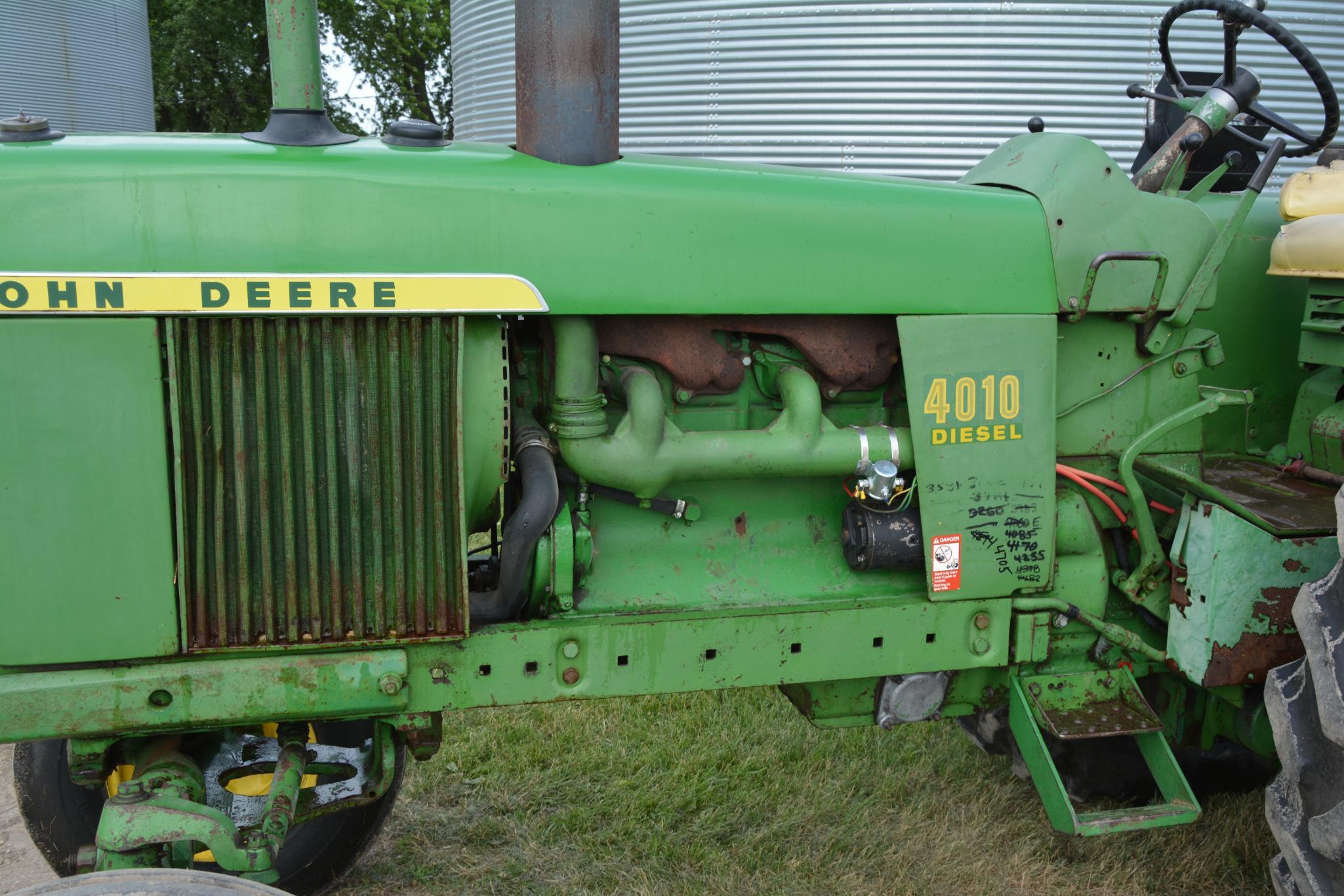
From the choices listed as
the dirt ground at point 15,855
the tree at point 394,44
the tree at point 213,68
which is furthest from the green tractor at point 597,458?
the tree at point 394,44

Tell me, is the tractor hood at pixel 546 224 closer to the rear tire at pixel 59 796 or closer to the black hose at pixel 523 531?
the black hose at pixel 523 531

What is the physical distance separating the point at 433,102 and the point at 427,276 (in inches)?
629

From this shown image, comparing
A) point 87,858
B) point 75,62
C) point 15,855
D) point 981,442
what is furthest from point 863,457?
point 75,62

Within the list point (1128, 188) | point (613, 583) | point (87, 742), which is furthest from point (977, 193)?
point (87, 742)

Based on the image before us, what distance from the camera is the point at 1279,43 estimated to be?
2.69m

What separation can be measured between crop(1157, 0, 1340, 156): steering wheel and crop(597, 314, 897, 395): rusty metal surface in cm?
111

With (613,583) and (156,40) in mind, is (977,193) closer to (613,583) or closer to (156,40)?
(613,583)

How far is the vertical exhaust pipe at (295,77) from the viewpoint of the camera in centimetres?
193

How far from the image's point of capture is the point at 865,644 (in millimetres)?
2209

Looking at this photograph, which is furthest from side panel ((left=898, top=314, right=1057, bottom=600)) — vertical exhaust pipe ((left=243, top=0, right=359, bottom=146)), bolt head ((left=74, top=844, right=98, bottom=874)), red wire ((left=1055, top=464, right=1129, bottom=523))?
bolt head ((left=74, top=844, right=98, bottom=874))

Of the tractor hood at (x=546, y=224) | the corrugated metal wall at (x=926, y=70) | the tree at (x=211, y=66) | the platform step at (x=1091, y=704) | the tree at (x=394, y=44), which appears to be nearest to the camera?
the tractor hood at (x=546, y=224)

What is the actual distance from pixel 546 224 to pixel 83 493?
36.0 inches

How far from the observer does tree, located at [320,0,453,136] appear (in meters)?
15.4

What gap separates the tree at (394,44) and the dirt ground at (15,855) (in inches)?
537
